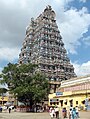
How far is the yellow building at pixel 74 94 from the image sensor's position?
5512cm

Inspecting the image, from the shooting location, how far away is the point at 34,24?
10362cm

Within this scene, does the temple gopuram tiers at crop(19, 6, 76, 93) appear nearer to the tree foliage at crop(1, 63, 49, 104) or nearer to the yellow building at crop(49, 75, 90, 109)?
the yellow building at crop(49, 75, 90, 109)

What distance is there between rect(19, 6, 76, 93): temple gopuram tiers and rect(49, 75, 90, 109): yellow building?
1454 cm

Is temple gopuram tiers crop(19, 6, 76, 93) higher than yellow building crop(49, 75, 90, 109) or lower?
higher

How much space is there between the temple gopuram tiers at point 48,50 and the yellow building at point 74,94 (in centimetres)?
1454

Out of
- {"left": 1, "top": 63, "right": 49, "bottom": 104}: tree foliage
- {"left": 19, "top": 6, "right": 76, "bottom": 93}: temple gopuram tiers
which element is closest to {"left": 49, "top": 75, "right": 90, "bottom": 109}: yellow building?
{"left": 1, "top": 63, "right": 49, "bottom": 104}: tree foliage

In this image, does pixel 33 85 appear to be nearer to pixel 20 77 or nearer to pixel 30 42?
pixel 20 77

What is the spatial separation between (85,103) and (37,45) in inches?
1709

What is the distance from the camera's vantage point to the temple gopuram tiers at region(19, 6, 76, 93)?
89188 mm

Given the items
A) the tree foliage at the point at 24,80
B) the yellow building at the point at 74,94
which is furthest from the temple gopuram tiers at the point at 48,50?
the tree foliage at the point at 24,80

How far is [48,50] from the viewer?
302 feet

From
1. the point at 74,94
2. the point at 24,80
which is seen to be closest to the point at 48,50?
the point at 74,94

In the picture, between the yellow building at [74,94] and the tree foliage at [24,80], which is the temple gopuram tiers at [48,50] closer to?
the yellow building at [74,94]

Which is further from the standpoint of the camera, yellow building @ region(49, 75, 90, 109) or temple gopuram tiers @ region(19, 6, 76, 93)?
temple gopuram tiers @ region(19, 6, 76, 93)
